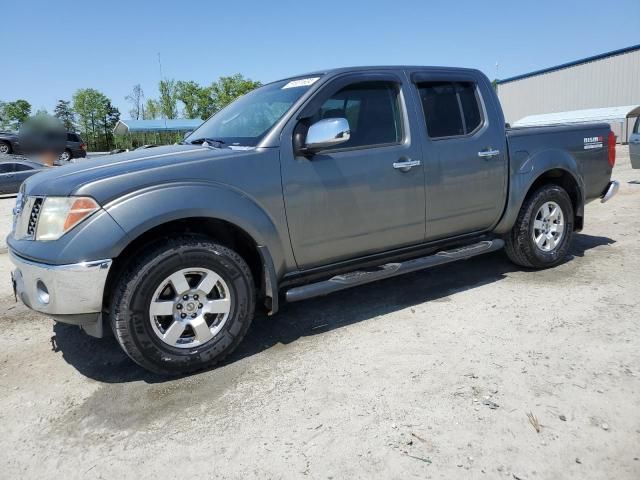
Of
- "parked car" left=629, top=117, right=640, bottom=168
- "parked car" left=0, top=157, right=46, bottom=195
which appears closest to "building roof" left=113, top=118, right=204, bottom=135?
"parked car" left=0, top=157, right=46, bottom=195

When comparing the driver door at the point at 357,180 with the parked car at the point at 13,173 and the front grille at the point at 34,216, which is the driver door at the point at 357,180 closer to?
the front grille at the point at 34,216

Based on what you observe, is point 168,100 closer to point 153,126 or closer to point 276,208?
point 153,126

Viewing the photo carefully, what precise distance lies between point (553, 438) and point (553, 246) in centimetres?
300

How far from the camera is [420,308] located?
404 centimetres

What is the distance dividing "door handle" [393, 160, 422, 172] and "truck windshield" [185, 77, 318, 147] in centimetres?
87

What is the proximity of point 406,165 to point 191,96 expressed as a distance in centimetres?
6255

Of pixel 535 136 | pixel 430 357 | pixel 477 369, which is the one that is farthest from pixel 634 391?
pixel 535 136

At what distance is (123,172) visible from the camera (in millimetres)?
2930

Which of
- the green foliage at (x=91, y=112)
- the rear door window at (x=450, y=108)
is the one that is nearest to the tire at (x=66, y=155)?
the rear door window at (x=450, y=108)

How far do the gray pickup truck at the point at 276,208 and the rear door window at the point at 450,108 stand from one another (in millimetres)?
13

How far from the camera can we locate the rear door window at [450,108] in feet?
13.4

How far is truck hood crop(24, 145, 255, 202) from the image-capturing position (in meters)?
2.86

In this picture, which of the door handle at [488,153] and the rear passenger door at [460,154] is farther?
the door handle at [488,153]

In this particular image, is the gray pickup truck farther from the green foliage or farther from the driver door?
the green foliage
